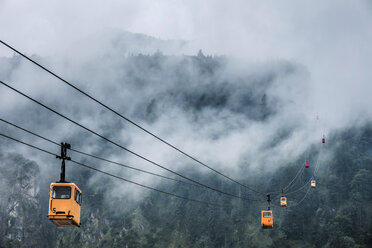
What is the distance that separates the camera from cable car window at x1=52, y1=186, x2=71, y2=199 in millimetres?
36438

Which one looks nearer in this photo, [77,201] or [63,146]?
[63,146]

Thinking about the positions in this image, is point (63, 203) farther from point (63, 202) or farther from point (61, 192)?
point (61, 192)

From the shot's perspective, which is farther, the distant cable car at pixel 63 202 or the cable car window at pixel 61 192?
the cable car window at pixel 61 192

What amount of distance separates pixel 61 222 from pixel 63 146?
9.57 meters

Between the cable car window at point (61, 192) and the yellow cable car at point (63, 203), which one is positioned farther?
the cable car window at point (61, 192)

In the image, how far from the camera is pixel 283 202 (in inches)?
4673

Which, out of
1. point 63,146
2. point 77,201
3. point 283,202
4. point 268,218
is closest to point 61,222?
point 77,201

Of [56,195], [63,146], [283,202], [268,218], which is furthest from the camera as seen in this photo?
[283,202]

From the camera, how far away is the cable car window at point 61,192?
120 feet

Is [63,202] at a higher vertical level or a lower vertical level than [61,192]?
lower

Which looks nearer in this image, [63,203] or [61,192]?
[63,203]

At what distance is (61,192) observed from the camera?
120ft

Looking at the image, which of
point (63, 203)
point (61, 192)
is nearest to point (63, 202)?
point (63, 203)

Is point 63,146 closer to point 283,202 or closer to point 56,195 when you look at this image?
point 56,195
